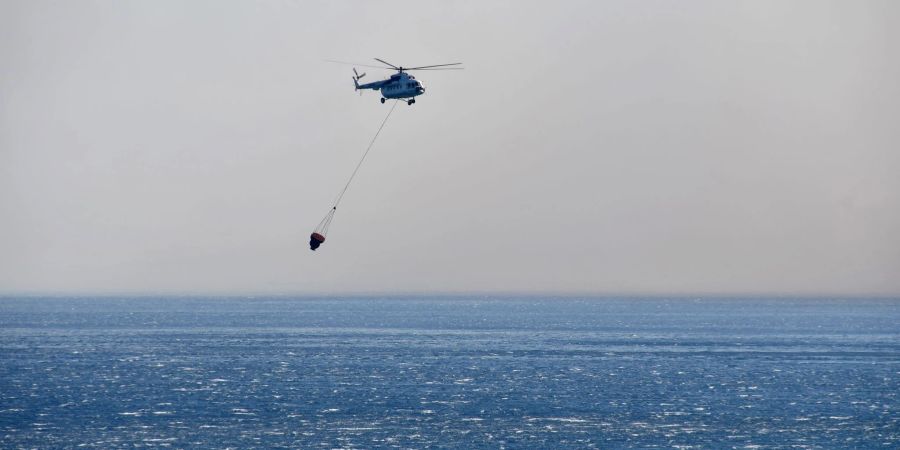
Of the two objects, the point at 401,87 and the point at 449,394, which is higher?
the point at 401,87

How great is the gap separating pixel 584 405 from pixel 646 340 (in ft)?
270

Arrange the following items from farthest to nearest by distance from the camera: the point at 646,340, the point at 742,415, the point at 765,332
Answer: the point at 765,332 → the point at 646,340 → the point at 742,415

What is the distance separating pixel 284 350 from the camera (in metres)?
134

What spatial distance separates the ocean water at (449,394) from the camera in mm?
64625

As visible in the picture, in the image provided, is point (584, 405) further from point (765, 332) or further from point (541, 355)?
point (765, 332)

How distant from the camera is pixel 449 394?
8538cm

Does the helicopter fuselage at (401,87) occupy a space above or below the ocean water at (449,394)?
above

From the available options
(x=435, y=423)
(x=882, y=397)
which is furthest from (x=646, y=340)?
(x=435, y=423)

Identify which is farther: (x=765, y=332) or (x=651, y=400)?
(x=765, y=332)

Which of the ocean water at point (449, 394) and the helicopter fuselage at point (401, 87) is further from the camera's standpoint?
the helicopter fuselage at point (401, 87)

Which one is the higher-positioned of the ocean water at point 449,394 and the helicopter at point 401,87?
the helicopter at point 401,87

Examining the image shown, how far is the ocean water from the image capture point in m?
64.6

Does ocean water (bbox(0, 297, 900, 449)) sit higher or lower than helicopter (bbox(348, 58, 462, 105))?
lower

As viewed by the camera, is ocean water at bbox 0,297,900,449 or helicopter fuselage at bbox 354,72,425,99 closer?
ocean water at bbox 0,297,900,449
